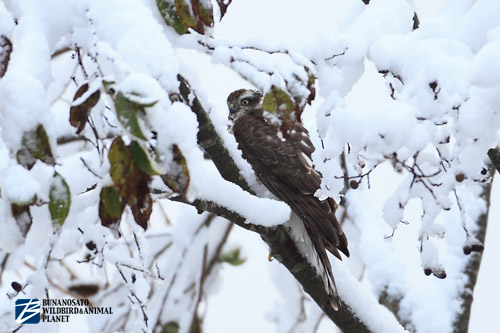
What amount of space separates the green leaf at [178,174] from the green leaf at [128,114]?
0.11 meters

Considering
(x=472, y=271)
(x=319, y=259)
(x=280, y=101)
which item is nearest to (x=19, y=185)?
(x=280, y=101)

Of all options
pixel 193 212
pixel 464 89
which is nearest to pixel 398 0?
pixel 464 89

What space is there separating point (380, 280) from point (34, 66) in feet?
13.0

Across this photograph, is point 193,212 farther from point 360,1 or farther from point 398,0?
point 398,0

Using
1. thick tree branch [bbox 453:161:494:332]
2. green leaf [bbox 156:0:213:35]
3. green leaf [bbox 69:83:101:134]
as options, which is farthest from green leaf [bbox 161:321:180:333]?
green leaf [bbox 69:83:101:134]

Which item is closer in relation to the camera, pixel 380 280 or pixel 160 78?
pixel 160 78

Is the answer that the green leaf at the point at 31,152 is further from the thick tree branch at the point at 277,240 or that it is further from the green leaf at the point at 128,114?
the thick tree branch at the point at 277,240

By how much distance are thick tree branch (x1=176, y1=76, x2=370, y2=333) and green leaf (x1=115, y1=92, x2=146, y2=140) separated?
137 cm

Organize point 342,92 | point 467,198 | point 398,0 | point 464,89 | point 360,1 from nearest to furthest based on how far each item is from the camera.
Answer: point 464,89
point 342,92
point 398,0
point 360,1
point 467,198

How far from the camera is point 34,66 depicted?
166 centimetres

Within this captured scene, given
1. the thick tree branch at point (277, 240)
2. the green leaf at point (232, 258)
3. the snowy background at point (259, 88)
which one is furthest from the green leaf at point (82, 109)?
the green leaf at point (232, 258)

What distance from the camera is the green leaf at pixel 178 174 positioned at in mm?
1568

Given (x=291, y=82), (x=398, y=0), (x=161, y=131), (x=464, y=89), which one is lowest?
(x=161, y=131)

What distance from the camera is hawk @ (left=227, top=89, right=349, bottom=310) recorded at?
3.89 m
